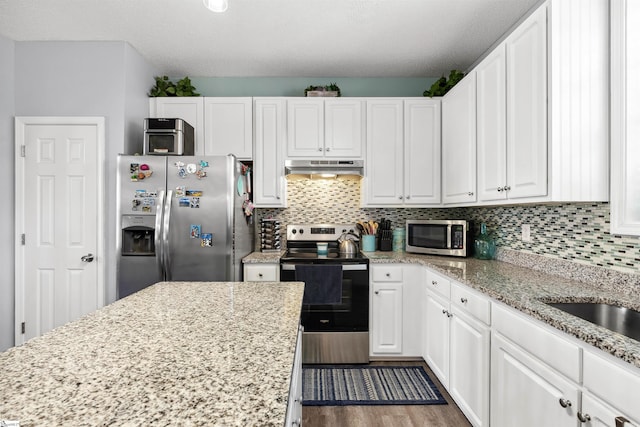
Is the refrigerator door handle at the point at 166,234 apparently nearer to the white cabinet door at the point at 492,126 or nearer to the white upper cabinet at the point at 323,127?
the white upper cabinet at the point at 323,127

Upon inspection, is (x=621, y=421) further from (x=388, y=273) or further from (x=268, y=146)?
(x=268, y=146)

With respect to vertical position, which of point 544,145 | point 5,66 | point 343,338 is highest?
point 5,66

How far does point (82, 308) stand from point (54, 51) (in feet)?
7.06

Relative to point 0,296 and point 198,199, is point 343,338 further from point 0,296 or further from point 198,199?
point 0,296

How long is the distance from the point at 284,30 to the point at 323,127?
2.87ft

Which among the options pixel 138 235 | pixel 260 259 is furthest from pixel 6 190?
pixel 260 259

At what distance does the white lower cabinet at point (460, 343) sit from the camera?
1715 millimetres

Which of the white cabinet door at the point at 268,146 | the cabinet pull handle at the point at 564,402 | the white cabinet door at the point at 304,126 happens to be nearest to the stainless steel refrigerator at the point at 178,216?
the white cabinet door at the point at 268,146

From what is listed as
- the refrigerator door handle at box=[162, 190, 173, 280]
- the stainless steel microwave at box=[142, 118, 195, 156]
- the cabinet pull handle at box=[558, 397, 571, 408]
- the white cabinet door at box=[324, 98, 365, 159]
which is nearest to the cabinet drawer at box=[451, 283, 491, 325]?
the cabinet pull handle at box=[558, 397, 571, 408]

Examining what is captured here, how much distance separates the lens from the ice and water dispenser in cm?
252

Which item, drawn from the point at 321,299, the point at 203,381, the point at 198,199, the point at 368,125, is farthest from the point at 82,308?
the point at 368,125

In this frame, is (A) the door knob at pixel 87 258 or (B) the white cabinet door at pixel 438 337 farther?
(A) the door knob at pixel 87 258

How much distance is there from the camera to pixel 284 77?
11.2ft

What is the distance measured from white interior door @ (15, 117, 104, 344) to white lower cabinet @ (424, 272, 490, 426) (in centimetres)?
268
